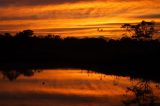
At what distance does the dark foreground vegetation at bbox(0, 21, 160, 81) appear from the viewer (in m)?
30.6

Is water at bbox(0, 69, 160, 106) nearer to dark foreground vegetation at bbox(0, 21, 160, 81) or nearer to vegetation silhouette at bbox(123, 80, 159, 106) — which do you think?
vegetation silhouette at bbox(123, 80, 159, 106)

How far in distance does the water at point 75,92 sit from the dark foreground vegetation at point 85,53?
5491 millimetres

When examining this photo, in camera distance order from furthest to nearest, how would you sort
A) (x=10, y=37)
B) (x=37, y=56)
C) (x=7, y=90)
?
(x=10, y=37), (x=37, y=56), (x=7, y=90)

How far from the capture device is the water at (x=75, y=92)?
45.4 feet

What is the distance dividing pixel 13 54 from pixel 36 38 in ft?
31.1

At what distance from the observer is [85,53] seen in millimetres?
40688

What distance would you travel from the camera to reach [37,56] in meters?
39.6

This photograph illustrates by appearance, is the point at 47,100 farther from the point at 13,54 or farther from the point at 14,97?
the point at 13,54

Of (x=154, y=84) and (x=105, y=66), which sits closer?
(x=154, y=84)

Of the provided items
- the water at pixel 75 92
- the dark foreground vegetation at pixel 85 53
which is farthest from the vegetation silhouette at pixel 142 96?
the dark foreground vegetation at pixel 85 53

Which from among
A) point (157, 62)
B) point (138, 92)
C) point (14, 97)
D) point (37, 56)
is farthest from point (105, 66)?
point (14, 97)

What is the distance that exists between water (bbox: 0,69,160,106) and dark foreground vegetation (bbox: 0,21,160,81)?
18.0ft

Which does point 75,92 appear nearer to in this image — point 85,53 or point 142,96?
point 142,96

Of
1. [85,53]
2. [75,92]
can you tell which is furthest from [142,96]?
[85,53]
